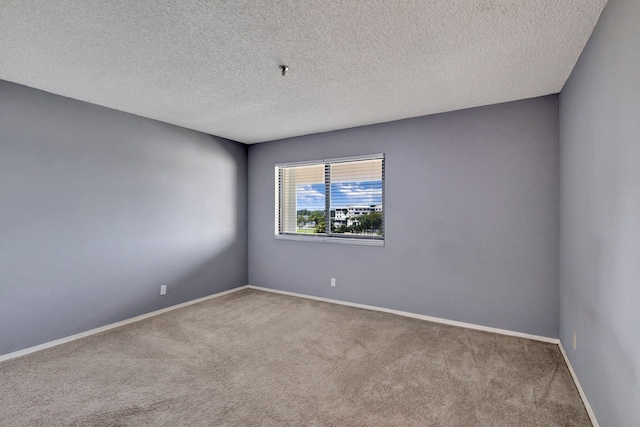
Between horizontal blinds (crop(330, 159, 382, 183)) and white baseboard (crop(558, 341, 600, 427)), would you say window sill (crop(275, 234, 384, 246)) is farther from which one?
white baseboard (crop(558, 341, 600, 427))

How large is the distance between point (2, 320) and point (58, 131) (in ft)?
5.86

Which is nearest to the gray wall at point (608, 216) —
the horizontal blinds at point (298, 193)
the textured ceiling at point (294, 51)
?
the textured ceiling at point (294, 51)

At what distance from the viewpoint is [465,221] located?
3.37 metres

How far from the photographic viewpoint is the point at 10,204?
2.66 metres

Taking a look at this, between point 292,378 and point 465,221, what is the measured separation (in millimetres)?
2436

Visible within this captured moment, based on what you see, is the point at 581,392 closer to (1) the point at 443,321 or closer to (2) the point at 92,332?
(1) the point at 443,321

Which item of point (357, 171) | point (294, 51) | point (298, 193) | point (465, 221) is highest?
point (294, 51)

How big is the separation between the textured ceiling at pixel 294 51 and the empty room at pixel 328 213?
0.02 metres

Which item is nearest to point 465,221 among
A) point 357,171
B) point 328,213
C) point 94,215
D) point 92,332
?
point 357,171

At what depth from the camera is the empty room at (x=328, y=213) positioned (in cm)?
177

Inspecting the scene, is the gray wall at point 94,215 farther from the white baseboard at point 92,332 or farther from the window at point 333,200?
the window at point 333,200

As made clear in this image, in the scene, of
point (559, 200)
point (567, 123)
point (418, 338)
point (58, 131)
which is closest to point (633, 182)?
point (567, 123)

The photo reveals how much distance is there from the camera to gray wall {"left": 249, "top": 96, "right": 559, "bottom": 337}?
300 centimetres

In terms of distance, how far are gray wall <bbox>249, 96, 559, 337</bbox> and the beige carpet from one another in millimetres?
402
